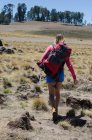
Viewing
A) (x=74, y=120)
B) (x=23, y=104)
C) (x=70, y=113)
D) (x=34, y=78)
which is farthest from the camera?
(x=34, y=78)

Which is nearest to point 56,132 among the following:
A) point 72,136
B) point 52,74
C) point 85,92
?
point 72,136

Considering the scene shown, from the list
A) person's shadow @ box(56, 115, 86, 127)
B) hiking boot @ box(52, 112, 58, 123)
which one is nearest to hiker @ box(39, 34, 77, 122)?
hiking boot @ box(52, 112, 58, 123)

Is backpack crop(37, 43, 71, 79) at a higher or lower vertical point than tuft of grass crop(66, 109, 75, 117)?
higher

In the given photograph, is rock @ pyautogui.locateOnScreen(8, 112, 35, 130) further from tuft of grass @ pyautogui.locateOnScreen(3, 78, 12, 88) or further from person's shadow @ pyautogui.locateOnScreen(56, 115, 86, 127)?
tuft of grass @ pyautogui.locateOnScreen(3, 78, 12, 88)

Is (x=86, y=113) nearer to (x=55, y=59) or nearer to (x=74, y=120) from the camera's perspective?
(x=74, y=120)

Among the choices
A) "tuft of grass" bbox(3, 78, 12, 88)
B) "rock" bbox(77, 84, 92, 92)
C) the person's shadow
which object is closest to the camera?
the person's shadow

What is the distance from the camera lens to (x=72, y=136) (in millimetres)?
9359

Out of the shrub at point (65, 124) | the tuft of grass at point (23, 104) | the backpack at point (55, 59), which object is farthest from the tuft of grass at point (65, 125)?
the tuft of grass at point (23, 104)

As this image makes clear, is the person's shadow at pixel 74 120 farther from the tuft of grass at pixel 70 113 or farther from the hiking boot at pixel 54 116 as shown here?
the tuft of grass at pixel 70 113

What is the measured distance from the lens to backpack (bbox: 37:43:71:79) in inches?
410

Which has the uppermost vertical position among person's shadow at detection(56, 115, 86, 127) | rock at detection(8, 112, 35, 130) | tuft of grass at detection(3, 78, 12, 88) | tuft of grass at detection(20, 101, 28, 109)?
rock at detection(8, 112, 35, 130)

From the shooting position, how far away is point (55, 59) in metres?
10.4

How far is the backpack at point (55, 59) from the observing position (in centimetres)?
1042

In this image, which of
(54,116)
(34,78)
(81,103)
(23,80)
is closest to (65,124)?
(54,116)
